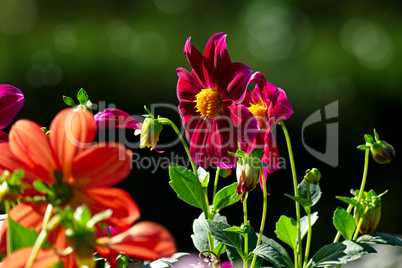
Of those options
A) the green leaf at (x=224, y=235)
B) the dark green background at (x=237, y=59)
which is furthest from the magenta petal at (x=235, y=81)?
Result: the dark green background at (x=237, y=59)

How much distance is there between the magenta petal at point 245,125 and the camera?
0.43m

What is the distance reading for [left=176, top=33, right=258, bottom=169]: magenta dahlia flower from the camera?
17.8 inches

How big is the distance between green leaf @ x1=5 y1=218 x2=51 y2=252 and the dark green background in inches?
55.4

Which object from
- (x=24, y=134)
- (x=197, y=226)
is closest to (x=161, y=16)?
(x=197, y=226)

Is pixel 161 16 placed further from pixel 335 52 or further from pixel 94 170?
pixel 94 170

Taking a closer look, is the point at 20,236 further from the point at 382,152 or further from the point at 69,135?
the point at 382,152

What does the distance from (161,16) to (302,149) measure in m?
0.83

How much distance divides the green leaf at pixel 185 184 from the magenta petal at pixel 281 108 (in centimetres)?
9

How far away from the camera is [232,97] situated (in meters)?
0.47

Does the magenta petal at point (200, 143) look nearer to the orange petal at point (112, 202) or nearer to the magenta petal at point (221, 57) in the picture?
the magenta petal at point (221, 57)

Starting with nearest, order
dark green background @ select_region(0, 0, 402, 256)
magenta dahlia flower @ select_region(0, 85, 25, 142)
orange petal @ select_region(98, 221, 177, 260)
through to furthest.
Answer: orange petal @ select_region(98, 221, 177, 260) → magenta dahlia flower @ select_region(0, 85, 25, 142) → dark green background @ select_region(0, 0, 402, 256)

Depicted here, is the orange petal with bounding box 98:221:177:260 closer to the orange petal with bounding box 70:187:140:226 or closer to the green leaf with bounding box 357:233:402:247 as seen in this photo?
the orange petal with bounding box 70:187:140:226

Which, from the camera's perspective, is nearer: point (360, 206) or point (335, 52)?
point (360, 206)

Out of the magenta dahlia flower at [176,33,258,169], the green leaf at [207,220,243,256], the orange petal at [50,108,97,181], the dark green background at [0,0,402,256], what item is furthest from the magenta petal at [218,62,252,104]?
the dark green background at [0,0,402,256]
